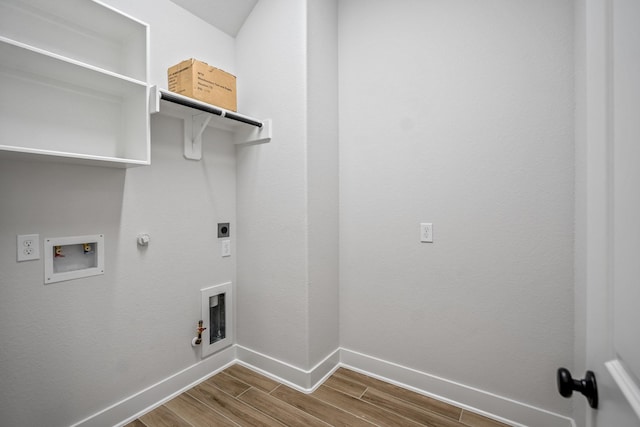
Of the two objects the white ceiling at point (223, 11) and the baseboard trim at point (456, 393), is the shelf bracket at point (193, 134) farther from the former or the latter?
the baseboard trim at point (456, 393)

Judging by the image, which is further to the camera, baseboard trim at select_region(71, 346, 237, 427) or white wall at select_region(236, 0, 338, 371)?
white wall at select_region(236, 0, 338, 371)

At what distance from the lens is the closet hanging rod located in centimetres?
158

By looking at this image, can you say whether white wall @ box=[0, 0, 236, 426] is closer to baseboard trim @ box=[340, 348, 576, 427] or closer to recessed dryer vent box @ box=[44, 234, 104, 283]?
recessed dryer vent box @ box=[44, 234, 104, 283]

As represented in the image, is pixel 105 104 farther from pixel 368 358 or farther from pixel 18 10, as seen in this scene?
pixel 368 358

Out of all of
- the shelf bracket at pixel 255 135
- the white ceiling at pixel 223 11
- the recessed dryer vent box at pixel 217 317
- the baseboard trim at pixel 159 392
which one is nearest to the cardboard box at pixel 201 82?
the shelf bracket at pixel 255 135

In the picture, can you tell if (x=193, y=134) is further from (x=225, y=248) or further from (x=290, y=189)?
(x=225, y=248)

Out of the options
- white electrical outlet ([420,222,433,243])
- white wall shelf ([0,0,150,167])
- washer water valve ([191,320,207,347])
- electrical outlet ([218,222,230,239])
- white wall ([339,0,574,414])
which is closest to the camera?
white wall shelf ([0,0,150,167])

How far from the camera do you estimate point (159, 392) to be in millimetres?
1791

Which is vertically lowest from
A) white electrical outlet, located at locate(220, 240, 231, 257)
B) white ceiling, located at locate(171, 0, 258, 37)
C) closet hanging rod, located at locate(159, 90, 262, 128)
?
white electrical outlet, located at locate(220, 240, 231, 257)

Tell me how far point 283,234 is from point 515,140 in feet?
4.92

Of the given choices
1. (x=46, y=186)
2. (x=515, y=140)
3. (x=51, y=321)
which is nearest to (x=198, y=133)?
(x=46, y=186)

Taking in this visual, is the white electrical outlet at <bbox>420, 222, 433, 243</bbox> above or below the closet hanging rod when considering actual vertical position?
below

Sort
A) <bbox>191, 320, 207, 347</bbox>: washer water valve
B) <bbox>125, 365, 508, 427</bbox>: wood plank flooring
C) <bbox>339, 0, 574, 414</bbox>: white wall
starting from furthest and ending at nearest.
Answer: <bbox>191, 320, 207, 347</bbox>: washer water valve < <bbox>125, 365, 508, 427</bbox>: wood plank flooring < <bbox>339, 0, 574, 414</bbox>: white wall

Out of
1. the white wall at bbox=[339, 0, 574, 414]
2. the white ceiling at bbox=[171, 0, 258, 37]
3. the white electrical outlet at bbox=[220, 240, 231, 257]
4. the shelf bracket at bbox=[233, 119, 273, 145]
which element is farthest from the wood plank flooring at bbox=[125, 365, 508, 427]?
the white ceiling at bbox=[171, 0, 258, 37]
